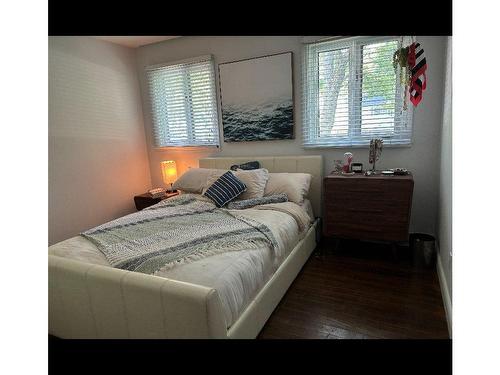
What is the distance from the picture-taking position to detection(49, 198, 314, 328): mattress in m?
1.30

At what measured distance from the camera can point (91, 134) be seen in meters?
3.15

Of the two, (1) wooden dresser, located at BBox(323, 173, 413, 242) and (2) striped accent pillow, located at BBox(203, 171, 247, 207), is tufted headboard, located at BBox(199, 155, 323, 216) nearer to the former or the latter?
(1) wooden dresser, located at BBox(323, 173, 413, 242)

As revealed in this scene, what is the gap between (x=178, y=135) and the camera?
3711 millimetres

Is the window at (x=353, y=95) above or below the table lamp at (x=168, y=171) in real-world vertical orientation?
above

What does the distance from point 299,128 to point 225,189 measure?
109cm

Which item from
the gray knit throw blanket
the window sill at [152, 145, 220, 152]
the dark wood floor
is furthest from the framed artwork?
the dark wood floor

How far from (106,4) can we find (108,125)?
2.98m

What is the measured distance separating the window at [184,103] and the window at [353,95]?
3.96 ft

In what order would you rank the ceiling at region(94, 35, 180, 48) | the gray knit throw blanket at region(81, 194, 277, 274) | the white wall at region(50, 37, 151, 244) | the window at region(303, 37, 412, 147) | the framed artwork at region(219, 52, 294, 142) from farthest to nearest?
1. the ceiling at region(94, 35, 180, 48)
2. the framed artwork at region(219, 52, 294, 142)
3. the white wall at region(50, 37, 151, 244)
4. the window at region(303, 37, 412, 147)
5. the gray knit throw blanket at region(81, 194, 277, 274)

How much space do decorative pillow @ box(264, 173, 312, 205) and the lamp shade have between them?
1486 millimetres

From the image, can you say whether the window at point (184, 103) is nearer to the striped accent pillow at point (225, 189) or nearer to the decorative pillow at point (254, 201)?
the striped accent pillow at point (225, 189)

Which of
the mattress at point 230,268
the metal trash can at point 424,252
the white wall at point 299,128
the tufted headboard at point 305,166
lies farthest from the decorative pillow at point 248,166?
the metal trash can at point 424,252

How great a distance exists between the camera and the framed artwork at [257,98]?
2941 millimetres
